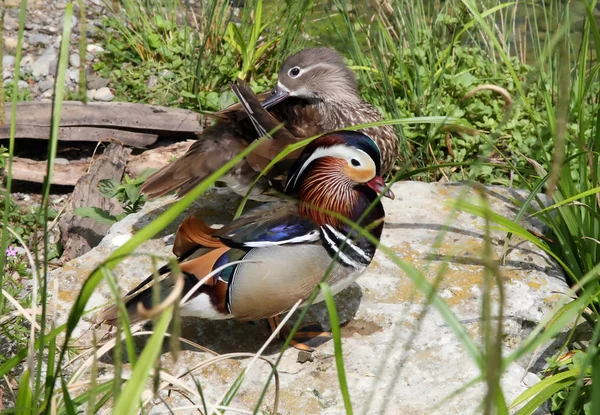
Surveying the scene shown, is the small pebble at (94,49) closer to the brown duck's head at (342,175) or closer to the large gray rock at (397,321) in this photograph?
the large gray rock at (397,321)

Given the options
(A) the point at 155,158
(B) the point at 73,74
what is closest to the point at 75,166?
(A) the point at 155,158

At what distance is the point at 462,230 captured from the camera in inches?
130

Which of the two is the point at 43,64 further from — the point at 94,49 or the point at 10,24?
the point at 10,24

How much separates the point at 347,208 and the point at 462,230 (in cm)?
76

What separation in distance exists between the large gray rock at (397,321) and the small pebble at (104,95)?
1.37 metres

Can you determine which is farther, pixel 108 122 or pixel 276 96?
pixel 108 122

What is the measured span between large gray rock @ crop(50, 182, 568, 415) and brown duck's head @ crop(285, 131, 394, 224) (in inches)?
12.2

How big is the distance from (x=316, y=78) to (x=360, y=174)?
4.86 feet

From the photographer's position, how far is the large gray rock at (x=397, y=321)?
2494 mm

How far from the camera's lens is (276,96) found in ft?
13.1

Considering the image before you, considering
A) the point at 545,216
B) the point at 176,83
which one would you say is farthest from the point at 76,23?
the point at 545,216

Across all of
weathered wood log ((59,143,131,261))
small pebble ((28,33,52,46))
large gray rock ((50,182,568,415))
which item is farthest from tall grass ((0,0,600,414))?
small pebble ((28,33,52,46))

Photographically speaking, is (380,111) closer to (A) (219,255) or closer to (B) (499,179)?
(B) (499,179)

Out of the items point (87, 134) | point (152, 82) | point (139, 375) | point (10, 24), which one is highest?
point (139, 375)
